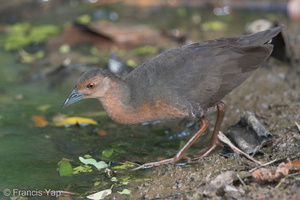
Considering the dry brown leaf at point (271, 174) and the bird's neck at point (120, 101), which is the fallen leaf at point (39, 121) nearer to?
the bird's neck at point (120, 101)

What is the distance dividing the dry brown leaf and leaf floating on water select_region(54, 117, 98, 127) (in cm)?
257

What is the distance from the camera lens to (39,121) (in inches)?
243

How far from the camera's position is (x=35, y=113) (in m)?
6.38

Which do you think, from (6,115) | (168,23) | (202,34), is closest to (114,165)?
(6,115)

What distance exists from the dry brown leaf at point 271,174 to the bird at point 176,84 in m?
1.11

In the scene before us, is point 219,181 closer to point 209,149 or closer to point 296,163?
point 296,163

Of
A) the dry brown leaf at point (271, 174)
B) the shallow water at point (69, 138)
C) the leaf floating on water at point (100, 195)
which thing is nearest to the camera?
the dry brown leaf at point (271, 174)

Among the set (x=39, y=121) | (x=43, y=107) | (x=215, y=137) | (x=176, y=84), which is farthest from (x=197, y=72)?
(x=43, y=107)

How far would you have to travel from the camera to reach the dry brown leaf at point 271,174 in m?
4.01

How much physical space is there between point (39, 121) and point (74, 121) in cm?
44

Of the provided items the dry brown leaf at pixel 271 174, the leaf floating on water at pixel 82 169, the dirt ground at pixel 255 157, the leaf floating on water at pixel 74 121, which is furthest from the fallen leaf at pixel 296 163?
the leaf floating on water at pixel 74 121

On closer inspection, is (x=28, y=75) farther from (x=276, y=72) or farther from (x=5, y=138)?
(x=276, y=72)

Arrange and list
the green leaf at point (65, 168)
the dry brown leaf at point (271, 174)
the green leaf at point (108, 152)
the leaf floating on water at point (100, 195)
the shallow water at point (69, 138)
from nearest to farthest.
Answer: the dry brown leaf at point (271, 174)
the leaf floating on water at point (100, 195)
the shallow water at point (69, 138)
the green leaf at point (65, 168)
the green leaf at point (108, 152)

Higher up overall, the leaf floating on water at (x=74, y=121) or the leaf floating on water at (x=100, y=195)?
the leaf floating on water at (x=100, y=195)
